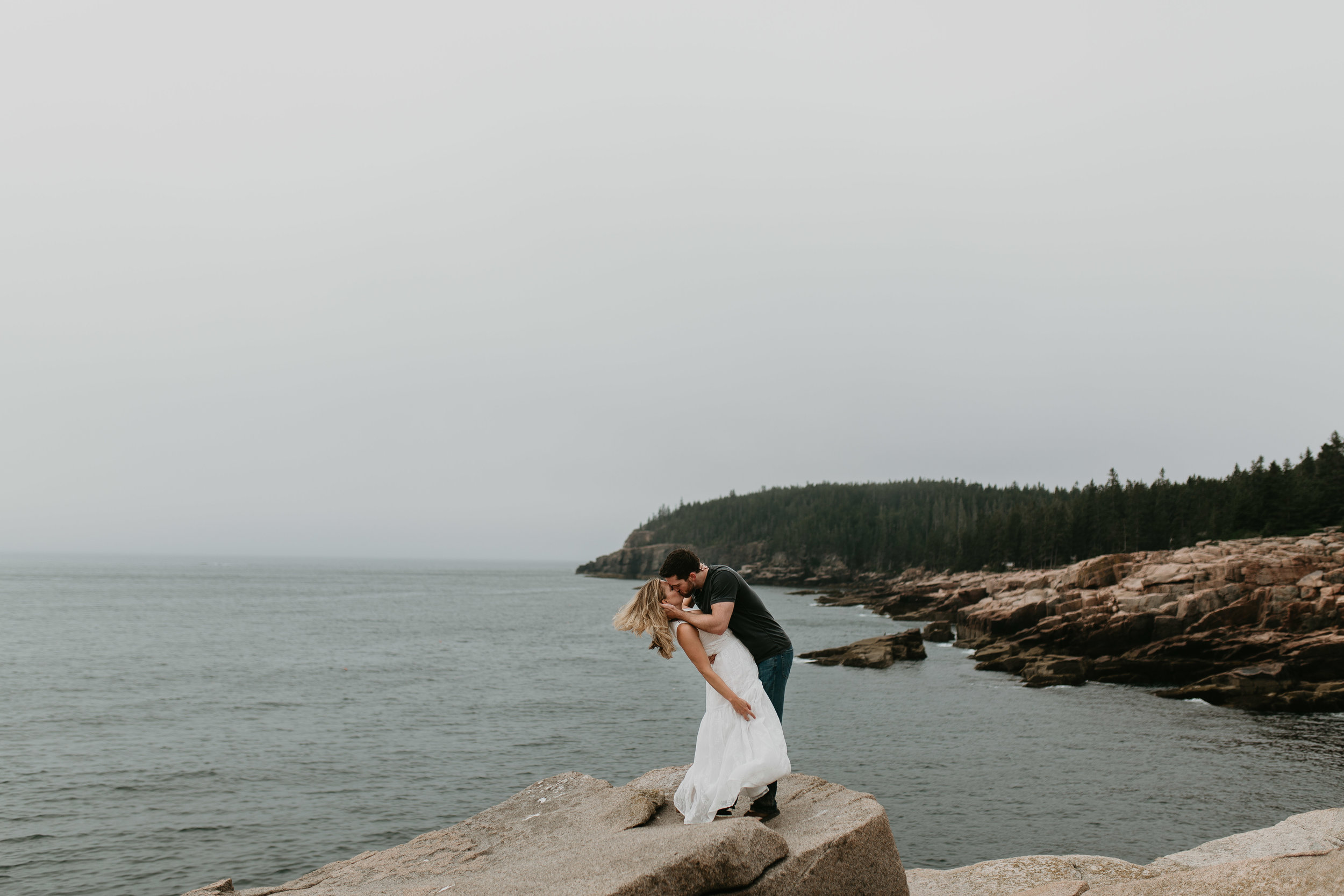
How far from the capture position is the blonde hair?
6.84m

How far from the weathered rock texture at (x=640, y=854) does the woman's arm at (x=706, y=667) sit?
3.15ft

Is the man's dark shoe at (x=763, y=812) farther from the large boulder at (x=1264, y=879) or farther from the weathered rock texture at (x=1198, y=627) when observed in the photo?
the weathered rock texture at (x=1198, y=627)

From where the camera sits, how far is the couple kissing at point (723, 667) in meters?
6.81

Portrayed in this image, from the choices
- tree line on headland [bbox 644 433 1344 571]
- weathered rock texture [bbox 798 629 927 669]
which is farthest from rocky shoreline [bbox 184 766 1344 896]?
tree line on headland [bbox 644 433 1344 571]

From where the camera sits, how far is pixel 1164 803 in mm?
18047

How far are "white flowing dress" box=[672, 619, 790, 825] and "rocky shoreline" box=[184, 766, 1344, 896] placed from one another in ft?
1.04

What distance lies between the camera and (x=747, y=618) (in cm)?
718

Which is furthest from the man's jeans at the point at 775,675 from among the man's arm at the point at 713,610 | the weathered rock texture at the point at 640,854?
the weathered rock texture at the point at 640,854

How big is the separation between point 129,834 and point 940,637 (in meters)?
47.7

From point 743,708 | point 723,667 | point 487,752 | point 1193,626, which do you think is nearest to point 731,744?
point 743,708

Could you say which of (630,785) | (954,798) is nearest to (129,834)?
(630,785)

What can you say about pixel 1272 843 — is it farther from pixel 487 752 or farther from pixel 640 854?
pixel 487 752

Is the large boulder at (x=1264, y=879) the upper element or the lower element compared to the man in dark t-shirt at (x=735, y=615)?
lower

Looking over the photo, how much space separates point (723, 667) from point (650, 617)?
2.88 ft
